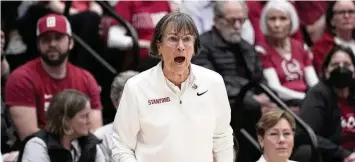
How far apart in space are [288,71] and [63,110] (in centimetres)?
262

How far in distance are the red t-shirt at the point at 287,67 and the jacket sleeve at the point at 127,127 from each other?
374cm

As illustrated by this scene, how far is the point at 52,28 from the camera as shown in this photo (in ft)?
23.4

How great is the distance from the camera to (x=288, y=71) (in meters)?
8.16

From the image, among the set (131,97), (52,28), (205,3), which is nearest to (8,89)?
(52,28)

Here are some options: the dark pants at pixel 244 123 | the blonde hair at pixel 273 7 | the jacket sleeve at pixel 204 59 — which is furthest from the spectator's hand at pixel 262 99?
the blonde hair at pixel 273 7

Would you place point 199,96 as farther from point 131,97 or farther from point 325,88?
point 325,88

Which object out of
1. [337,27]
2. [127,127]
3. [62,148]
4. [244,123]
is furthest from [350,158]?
[127,127]

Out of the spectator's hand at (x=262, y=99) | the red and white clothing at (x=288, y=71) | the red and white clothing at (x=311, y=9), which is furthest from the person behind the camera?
the red and white clothing at (x=311, y=9)

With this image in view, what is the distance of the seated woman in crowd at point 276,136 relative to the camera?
605 cm

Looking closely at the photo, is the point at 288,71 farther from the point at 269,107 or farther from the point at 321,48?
the point at 269,107

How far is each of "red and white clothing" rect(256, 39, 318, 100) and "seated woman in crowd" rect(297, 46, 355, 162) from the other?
1.91ft

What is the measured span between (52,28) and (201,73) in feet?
9.28

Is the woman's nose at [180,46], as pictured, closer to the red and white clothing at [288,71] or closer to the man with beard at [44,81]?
the man with beard at [44,81]

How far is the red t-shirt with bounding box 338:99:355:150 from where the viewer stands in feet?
23.9
